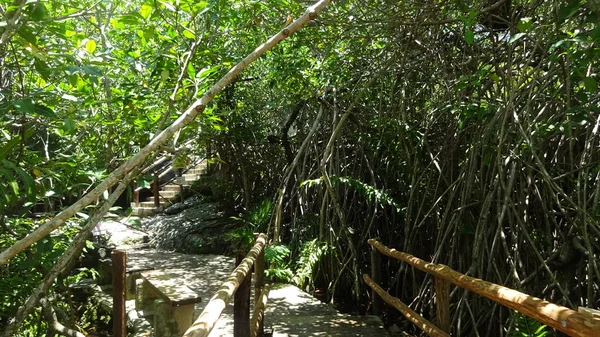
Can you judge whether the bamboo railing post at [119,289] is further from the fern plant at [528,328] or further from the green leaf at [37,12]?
the fern plant at [528,328]

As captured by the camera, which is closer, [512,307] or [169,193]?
[512,307]

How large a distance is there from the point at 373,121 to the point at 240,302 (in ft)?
9.29

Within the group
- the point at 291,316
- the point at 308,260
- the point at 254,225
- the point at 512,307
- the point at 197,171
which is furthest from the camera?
the point at 197,171

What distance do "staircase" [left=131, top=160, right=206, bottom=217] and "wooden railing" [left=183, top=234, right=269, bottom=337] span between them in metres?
6.89

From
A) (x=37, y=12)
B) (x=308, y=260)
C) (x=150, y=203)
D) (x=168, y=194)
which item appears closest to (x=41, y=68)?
(x=37, y=12)

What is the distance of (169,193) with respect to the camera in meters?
10.8

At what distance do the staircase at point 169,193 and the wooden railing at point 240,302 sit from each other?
22.6 feet

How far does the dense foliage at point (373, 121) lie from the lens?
2348 mm

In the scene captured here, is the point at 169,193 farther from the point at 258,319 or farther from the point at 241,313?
the point at 241,313

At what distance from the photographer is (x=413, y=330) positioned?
4.42 metres

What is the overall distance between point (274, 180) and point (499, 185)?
4.43 metres

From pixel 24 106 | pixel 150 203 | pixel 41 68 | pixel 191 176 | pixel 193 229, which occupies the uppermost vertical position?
pixel 41 68

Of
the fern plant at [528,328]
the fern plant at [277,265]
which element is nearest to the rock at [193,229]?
the fern plant at [277,265]

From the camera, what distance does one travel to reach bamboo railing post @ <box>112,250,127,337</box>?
7.25 ft
